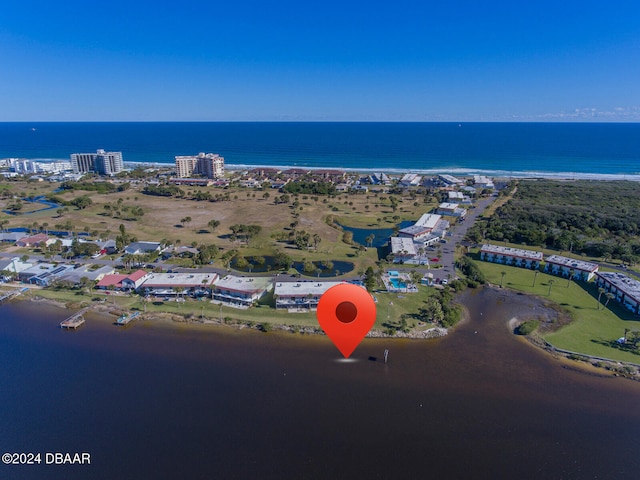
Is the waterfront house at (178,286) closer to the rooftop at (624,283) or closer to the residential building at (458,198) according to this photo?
the rooftop at (624,283)

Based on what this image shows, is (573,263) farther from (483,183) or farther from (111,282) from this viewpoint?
(483,183)

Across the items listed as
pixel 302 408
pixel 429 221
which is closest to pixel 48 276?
pixel 302 408

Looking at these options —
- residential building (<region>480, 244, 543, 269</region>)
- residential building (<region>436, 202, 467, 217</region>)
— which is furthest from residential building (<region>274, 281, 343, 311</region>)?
residential building (<region>436, 202, 467, 217</region>)

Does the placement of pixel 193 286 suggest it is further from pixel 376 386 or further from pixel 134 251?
pixel 376 386

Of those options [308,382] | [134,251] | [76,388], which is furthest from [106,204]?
[308,382]

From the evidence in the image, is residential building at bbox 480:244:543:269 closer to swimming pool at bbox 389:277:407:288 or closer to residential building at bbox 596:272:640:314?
residential building at bbox 596:272:640:314

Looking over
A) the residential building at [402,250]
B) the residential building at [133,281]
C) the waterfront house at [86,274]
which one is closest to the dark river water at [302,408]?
the residential building at [133,281]
